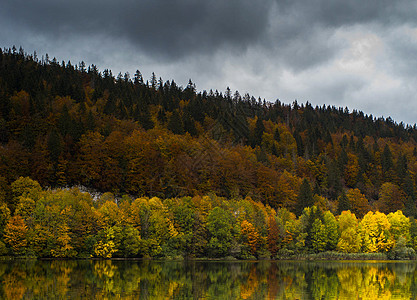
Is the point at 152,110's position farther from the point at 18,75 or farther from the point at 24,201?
the point at 24,201

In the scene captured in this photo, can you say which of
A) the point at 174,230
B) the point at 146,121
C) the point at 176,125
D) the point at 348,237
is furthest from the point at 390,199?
the point at 174,230

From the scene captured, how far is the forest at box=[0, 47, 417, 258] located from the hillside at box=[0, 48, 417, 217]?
0.41 metres

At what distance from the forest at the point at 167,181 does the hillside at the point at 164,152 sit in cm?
41

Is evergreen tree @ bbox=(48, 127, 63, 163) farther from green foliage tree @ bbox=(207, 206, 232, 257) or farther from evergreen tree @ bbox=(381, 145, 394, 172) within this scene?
evergreen tree @ bbox=(381, 145, 394, 172)

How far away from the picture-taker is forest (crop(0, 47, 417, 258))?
81.2 meters

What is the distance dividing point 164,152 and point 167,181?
1091 cm

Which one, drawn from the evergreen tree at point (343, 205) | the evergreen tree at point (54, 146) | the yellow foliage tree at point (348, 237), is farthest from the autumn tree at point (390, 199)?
the evergreen tree at point (54, 146)

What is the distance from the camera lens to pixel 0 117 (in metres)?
126

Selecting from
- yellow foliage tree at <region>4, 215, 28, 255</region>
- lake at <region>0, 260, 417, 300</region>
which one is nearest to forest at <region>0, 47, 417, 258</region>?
yellow foliage tree at <region>4, 215, 28, 255</region>

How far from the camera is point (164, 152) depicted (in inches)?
4951

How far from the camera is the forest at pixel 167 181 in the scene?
81.2 m

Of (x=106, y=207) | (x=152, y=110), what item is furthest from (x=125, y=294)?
(x=152, y=110)

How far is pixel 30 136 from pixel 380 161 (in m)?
142

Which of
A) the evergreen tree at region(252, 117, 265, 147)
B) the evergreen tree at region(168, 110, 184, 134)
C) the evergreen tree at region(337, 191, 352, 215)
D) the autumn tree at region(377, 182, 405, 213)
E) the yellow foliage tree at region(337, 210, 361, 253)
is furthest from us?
the evergreen tree at region(252, 117, 265, 147)
